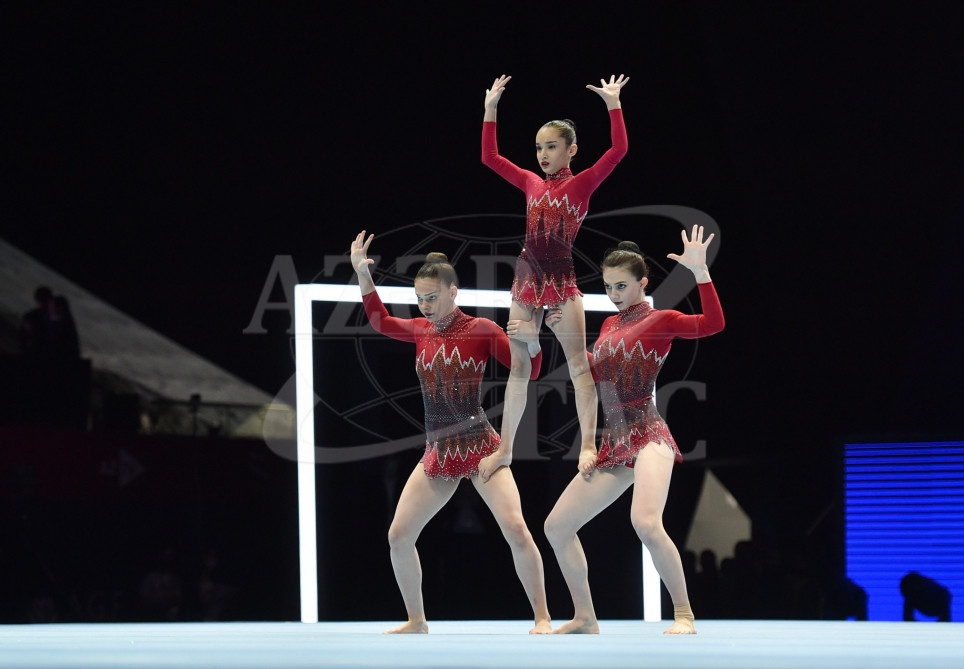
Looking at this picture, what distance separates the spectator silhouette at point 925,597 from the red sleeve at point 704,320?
11.5ft

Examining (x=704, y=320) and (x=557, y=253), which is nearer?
(x=704, y=320)

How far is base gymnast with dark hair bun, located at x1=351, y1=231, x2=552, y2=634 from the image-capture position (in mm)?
4641

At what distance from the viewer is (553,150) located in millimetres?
4871

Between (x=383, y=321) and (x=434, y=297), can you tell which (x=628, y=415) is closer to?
(x=434, y=297)

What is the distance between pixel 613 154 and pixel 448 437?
4.19 ft

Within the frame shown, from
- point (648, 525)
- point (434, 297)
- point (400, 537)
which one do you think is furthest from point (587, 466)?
point (434, 297)

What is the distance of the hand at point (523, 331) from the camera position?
15.8 feet

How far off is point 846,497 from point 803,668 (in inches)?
210

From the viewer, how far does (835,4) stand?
7285mm

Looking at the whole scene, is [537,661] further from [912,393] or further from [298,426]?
[912,393]

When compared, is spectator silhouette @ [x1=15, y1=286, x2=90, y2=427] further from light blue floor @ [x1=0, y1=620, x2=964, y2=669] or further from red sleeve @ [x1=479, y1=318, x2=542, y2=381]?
red sleeve @ [x1=479, y1=318, x2=542, y2=381]

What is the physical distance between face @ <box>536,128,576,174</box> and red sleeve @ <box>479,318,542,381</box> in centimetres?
68

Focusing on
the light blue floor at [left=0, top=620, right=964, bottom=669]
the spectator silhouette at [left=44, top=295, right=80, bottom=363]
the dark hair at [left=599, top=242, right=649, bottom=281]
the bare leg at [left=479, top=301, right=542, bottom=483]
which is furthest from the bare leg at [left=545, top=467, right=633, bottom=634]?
the spectator silhouette at [left=44, top=295, right=80, bottom=363]

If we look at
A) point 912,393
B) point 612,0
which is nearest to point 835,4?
point 612,0
